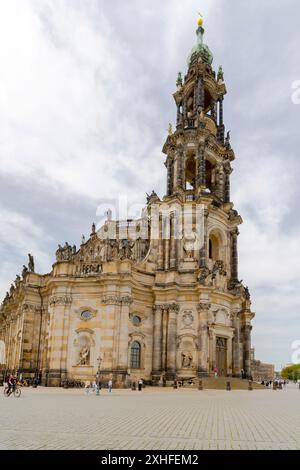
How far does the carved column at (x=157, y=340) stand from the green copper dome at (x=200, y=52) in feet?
119

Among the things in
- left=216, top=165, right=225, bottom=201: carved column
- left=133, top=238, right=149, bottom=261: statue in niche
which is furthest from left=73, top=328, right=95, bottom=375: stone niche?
left=216, top=165, right=225, bottom=201: carved column

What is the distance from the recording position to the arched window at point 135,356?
43344mm

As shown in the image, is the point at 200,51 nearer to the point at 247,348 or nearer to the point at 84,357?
the point at 247,348

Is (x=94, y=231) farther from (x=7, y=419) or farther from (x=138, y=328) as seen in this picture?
(x=7, y=419)

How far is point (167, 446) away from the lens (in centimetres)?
1016

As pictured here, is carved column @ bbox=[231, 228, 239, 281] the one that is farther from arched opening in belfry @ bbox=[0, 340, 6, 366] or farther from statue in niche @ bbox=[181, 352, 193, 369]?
arched opening in belfry @ bbox=[0, 340, 6, 366]

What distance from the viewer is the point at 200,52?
61.6 m

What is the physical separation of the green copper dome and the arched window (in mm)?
39920

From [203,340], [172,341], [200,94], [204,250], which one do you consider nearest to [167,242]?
[204,250]

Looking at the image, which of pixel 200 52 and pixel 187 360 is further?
pixel 200 52

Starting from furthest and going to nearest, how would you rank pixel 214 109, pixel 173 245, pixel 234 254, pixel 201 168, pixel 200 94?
pixel 214 109 → pixel 200 94 → pixel 234 254 → pixel 201 168 → pixel 173 245

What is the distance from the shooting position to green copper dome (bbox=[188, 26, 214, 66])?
61544mm

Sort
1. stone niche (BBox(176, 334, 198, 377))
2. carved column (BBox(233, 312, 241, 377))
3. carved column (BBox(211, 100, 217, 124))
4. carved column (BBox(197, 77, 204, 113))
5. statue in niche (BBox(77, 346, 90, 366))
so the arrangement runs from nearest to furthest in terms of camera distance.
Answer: statue in niche (BBox(77, 346, 90, 366)) < stone niche (BBox(176, 334, 198, 377)) < carved column (BBox(233, 312, 241, 377)) < carved column (BBox(197, 77, 204, 113)) < carved column (BBox(211, 100, 217, 124))

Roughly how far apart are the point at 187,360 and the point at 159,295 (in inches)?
275
